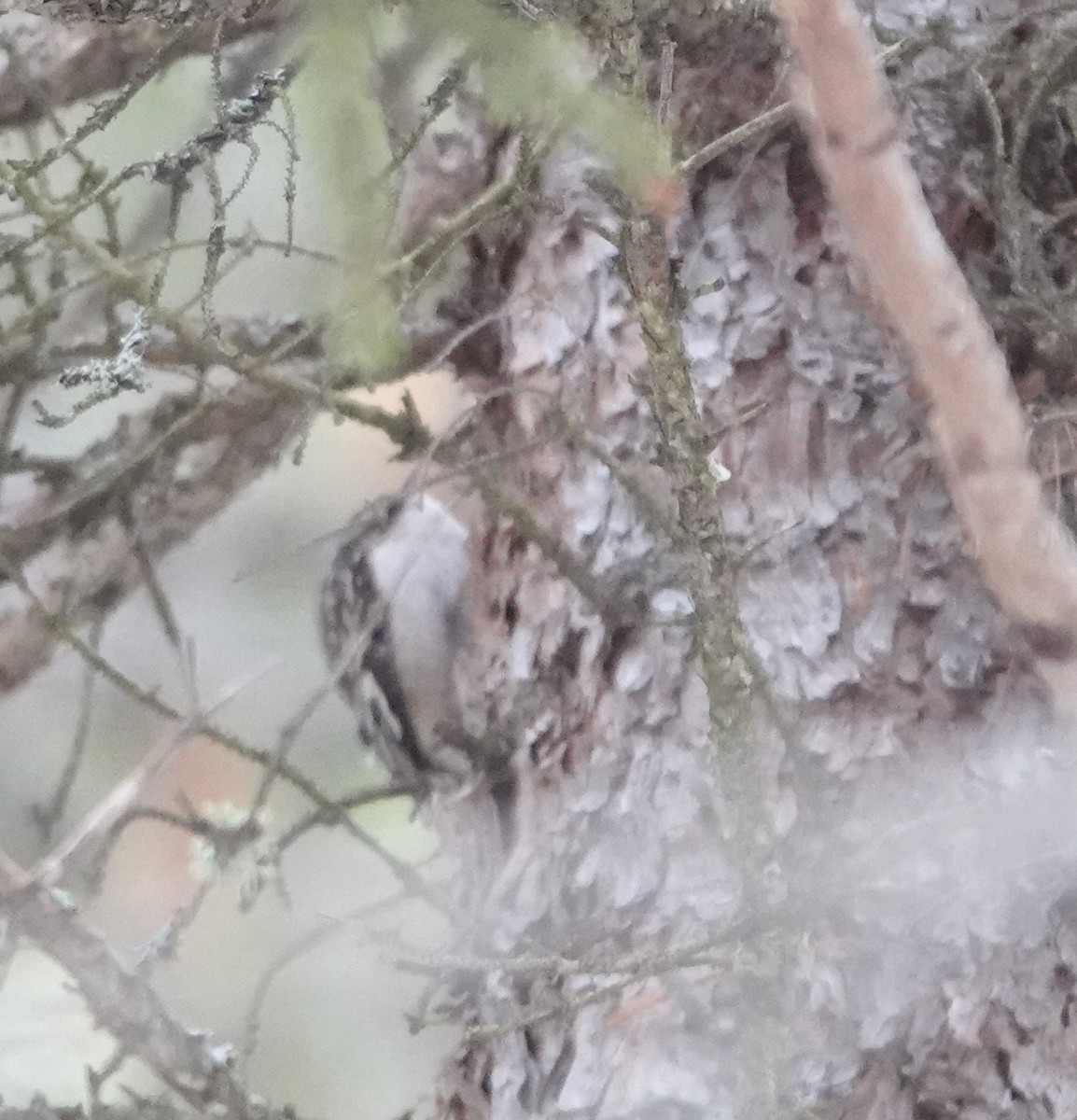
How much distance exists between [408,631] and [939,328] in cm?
61

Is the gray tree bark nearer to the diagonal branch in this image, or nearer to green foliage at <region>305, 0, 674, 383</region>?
the diagonal branch

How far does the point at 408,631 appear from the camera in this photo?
103 centimetres

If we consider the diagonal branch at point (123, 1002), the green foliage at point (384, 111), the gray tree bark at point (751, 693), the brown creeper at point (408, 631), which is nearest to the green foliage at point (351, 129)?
the green foliage at point (384, 111)

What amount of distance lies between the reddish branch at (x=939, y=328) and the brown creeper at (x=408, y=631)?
507 mm

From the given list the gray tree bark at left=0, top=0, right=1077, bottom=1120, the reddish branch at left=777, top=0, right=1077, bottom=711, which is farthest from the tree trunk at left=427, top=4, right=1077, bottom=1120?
the reddish branch at left=777, top=0, right=1077, bottom=711

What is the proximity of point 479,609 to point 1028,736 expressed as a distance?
0.44m

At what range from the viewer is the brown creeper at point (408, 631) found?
102 centimetres

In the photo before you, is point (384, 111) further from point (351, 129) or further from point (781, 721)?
point (781, 721)

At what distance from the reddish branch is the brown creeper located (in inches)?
19.9

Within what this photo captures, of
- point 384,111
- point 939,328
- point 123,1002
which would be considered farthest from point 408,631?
point 384,111

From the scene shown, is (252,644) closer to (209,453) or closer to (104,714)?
(104,714)

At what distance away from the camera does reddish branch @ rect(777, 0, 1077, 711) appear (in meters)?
0.43

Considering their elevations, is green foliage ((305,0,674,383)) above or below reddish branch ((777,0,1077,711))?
above

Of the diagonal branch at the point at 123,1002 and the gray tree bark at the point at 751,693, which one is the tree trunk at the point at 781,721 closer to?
the gray tree bark at the point at 751,693
